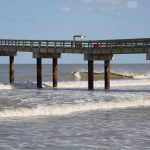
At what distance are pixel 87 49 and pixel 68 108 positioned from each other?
16.6 metres

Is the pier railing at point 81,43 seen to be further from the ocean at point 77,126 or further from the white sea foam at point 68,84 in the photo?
the ocean at point 77,126

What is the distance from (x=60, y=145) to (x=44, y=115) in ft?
25.3

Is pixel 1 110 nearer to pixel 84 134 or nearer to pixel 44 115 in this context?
pixel 44 115

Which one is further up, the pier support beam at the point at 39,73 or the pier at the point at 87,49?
the pier at the point at 87,49

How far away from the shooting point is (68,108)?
24.6 metres

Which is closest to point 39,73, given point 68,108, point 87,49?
point 87,49

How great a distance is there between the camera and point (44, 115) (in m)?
22.5

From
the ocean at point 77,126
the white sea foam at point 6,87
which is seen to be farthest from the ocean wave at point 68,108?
the white sea foam at point 6,87

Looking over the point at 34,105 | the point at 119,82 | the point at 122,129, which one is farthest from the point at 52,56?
the point at 122,129

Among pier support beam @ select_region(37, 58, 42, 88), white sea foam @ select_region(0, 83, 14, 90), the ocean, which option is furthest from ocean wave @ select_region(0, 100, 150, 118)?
white sea foam @ select_region(0, 83, 14, 90)

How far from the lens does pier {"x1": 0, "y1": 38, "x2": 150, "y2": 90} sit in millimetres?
37312

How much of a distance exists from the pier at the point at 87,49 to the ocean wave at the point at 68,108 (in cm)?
873

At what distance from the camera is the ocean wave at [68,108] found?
2203 centimetres

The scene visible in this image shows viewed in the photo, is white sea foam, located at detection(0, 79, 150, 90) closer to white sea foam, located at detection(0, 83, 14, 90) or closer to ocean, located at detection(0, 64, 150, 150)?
white sea foam, located at detection(0, 83, 14, 90)
